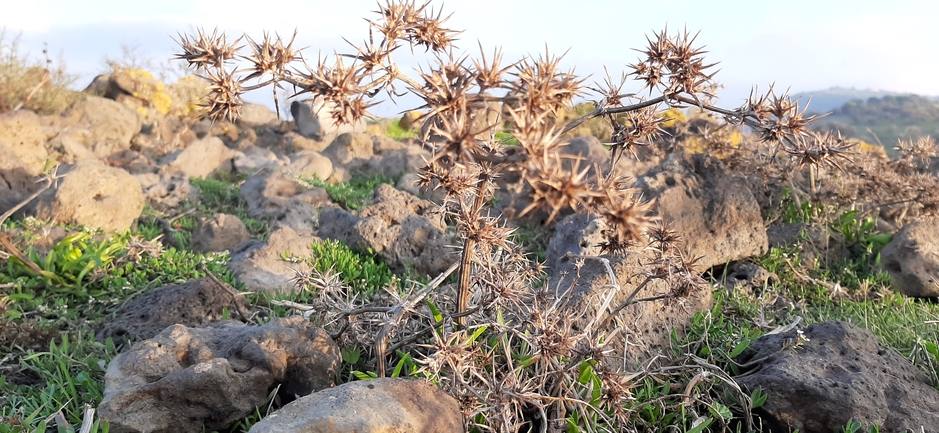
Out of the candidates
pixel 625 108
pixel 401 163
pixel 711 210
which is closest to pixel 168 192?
pixel 401 163

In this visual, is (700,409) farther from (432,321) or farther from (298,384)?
(298,384)

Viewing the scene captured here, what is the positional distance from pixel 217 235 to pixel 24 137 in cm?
479

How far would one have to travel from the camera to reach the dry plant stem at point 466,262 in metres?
2.25

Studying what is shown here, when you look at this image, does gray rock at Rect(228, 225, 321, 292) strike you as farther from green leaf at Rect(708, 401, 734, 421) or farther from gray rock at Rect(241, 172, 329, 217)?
green leaf at Rect(708, 401, 734, 421)

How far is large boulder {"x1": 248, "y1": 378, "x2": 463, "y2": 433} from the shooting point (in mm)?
2119

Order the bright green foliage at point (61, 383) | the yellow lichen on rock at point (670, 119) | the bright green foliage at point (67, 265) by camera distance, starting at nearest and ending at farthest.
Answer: the yellow lichen on rock at point (670, 119)
the bright green foliage at point (61, 383)
the bright green foliage at point (67, 265)

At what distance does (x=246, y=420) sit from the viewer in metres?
2.90

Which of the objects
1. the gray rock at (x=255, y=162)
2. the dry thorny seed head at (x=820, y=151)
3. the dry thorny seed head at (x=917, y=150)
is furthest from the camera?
the gray rock at (x=255, y=162)

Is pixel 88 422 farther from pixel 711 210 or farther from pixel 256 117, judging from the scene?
pixel 256 117

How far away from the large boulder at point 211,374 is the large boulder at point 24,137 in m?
6.81

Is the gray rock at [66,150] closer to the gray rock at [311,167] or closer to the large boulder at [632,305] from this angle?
the gray rock at [311,167]

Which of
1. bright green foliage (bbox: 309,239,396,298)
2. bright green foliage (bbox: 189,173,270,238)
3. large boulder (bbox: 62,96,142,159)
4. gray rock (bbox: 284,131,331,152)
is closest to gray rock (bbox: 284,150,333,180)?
bright green foliage (bbox: 189,173,270,238)

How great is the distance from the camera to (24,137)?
8.68 meters

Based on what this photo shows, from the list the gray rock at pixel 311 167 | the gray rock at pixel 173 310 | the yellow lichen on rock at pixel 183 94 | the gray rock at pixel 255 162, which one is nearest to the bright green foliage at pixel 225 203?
the gray rock at pixel 311 167
